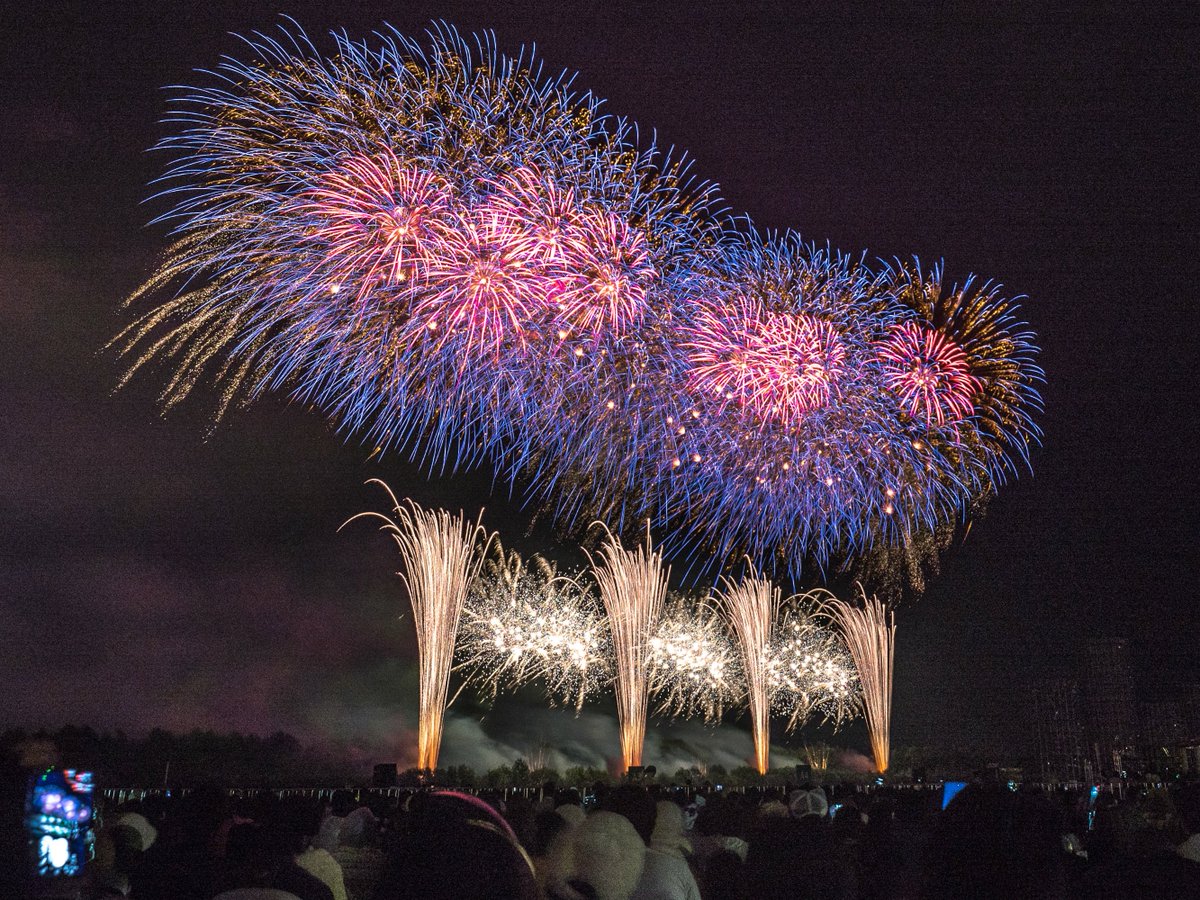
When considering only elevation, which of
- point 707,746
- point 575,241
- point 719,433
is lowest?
point 707,746

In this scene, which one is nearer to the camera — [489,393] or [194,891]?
[194,891]

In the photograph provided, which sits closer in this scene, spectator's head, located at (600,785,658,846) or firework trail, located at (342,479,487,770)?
spectator's head, located at (600,785,658,846)

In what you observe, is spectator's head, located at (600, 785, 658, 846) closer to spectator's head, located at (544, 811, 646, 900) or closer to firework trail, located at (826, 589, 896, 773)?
spectator's head, located at (544, 811, 646, 900)

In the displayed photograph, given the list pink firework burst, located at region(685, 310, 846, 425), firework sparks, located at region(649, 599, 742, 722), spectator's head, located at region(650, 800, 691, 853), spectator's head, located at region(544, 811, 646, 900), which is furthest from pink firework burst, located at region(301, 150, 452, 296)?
firework sparks, located at region(649, 599, 742, 722)

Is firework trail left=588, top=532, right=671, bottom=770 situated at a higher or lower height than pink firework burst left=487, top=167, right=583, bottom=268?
lower

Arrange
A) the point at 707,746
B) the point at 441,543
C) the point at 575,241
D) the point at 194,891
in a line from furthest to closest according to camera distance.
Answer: the point at 707,746, the point at 441,543, the point at 575,241, the point at 194,891

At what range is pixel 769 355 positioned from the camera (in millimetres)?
22859

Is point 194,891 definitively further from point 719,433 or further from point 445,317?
point 719,433

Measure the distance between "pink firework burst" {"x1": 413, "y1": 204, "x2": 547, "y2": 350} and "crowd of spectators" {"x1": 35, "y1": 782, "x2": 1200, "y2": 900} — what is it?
12.6 m

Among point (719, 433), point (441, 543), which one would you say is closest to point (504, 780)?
point (441, 543)

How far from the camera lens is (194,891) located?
6.23 meters

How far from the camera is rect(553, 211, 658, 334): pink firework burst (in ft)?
68.4

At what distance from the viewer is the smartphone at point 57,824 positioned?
208 inches

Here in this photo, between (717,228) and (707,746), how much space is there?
53767 millimetres
